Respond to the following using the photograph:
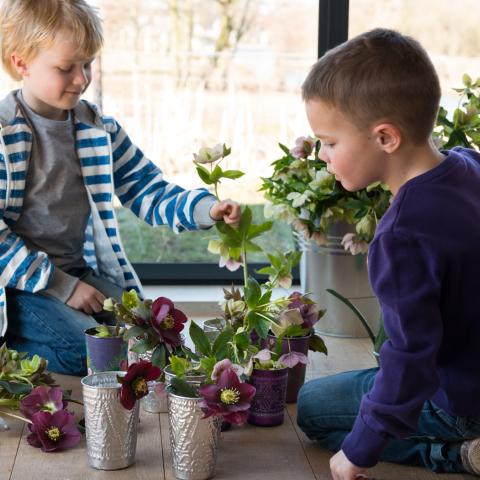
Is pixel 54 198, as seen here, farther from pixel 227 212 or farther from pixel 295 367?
pixel 295 367

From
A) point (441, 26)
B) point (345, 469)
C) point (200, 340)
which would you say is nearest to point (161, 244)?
point (441, 26)

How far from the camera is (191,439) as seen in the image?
1584 millimetres

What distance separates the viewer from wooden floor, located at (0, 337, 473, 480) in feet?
5.38

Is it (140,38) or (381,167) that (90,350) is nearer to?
(381,167)

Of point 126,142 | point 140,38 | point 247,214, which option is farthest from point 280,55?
point 247,214

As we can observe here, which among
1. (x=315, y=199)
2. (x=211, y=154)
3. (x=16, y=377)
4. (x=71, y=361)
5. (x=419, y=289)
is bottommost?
(x=71, y=361)

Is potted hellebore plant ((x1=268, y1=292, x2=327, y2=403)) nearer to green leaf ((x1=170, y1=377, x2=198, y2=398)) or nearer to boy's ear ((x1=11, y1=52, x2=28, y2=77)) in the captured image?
green leaf ((x1=170, y1=377, x2=198, y2=398))

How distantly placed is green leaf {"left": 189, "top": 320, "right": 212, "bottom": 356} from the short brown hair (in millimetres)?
524

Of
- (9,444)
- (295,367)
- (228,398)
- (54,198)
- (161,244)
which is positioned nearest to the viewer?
(228,398)

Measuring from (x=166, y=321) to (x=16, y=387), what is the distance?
34 centimetres

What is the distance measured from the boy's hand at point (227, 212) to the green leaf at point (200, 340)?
276mm

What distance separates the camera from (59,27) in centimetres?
213

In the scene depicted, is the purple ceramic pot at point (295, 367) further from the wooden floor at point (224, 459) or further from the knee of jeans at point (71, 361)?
the knee of jeans at point (71, 361)

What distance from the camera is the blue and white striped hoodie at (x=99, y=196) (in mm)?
2150
